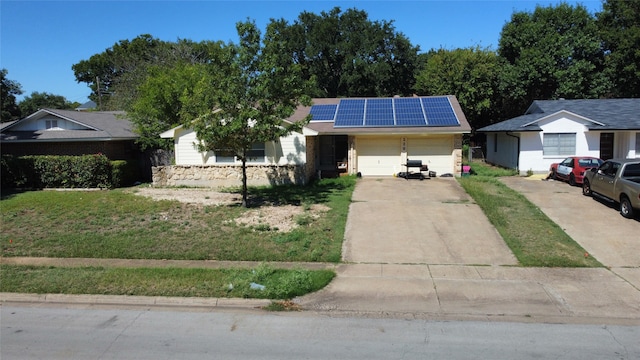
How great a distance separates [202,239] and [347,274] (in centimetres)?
445

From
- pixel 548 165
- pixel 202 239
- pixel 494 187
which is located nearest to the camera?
pixel 202 239

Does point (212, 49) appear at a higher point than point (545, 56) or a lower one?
lower

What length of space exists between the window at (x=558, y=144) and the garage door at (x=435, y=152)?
5.08 meters

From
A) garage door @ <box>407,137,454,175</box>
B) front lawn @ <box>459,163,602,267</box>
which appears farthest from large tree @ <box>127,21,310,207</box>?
garage door @ <box>407,137,454,175</box>

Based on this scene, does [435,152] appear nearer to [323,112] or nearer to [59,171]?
[323,112]

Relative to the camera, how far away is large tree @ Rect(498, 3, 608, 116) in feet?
116

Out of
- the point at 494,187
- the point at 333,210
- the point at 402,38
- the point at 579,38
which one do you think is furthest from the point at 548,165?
the point at 402,38

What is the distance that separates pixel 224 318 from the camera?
296 inches

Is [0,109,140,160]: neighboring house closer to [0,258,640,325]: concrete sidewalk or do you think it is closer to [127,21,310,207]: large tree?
[127,21,310,207]: large tree

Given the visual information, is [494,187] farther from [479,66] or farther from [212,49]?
[479,66]

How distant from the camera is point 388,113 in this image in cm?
2516

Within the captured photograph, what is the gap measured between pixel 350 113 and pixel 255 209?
1154 centimetres

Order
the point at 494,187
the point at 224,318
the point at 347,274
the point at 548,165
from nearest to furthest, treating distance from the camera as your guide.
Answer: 1. the point at 224,318
2. the point at 347,274
3. the point at 494,187
4. the point at 548,165

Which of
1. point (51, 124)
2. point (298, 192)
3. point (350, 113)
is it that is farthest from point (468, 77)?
point (51, 124)
